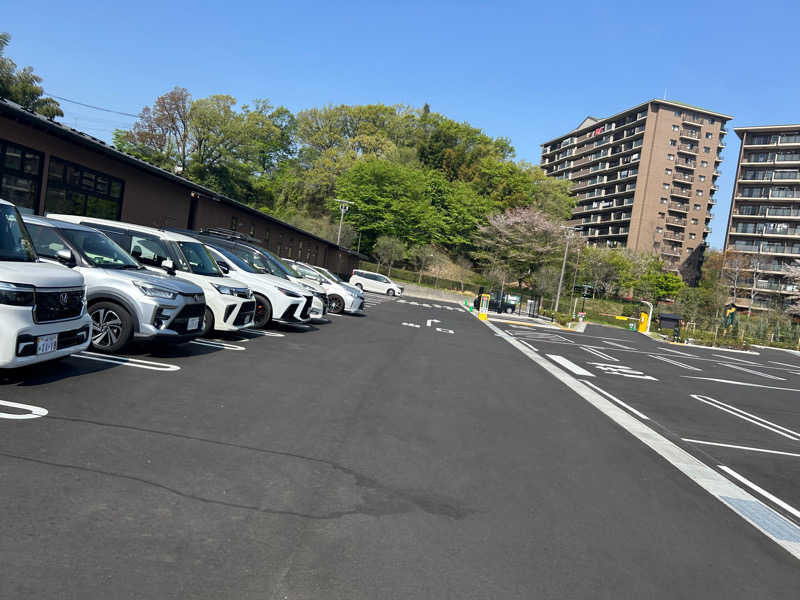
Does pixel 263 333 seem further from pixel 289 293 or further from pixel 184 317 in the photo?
pixel 184 317

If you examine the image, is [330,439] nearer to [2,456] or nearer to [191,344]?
[2,456]

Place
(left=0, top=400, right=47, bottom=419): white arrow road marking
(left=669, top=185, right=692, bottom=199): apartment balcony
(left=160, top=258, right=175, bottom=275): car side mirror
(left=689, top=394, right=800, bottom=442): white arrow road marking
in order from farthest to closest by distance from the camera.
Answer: (left=669, top=185, right=692, bottom=199): apartment balcony → (left=689, top=394, right=800, bottom=442): white arrow road marking → (left=160, top=258, right=175, bottom=275): car side mirror → (left=0, top=400, right=47, bottom=419): white arrow road marking

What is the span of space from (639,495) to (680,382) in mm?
10057

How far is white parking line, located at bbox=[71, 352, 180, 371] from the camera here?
720 cm

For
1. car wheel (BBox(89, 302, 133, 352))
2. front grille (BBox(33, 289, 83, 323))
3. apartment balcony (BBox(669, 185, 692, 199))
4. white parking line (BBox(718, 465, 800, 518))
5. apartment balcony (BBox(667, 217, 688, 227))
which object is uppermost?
apartment balcony (BBox(669, 185, 692, 199))

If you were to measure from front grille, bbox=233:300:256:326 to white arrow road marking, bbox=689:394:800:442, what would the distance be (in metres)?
9.02

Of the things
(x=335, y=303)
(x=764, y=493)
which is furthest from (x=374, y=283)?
(x=764, y=493)

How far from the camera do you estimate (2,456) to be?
3848 mm

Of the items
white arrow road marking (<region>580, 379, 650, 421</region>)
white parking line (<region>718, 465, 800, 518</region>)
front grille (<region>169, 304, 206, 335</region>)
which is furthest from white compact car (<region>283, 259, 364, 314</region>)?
white parking line (<region>718, 465, 800, 518</region>)

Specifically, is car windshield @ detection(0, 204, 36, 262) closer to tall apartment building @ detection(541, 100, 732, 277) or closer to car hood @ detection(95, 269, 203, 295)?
car hood @ detection(95, 269, 203, 295)

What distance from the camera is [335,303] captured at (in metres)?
19.8

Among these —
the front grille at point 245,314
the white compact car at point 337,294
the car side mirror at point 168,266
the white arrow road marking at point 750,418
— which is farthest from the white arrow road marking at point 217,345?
the white compact car at point 337,294

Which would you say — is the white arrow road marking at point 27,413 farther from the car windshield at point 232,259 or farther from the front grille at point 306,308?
the front grille at point 306,308

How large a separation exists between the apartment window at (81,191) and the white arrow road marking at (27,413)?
13234 mm
